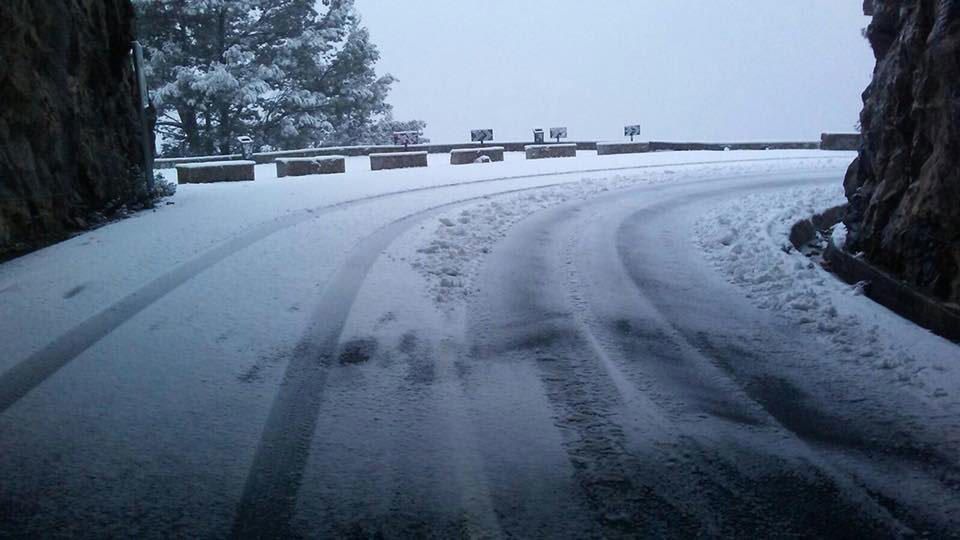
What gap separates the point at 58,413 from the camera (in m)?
5.48

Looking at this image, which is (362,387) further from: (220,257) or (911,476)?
(220,257)

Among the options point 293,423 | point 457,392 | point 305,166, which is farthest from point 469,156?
point 293,423

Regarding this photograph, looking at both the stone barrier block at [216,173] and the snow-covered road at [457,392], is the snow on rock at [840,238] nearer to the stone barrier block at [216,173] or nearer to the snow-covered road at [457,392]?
the snow-covered road at [457,392]

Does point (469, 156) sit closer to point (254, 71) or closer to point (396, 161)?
point (396, 161)

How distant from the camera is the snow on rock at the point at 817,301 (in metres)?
6.68

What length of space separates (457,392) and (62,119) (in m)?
8.85

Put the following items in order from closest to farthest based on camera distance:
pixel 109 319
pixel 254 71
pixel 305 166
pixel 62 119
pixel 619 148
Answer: pixel 109 319, pixel 62 119, pixel 305 166, pixel 619 148, pixel 254 71

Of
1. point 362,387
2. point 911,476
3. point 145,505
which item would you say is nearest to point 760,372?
point 911,476

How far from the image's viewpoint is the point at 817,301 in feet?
28.2

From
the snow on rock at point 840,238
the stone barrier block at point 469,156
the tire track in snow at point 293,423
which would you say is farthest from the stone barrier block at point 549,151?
the tire track in snow at point 293,423

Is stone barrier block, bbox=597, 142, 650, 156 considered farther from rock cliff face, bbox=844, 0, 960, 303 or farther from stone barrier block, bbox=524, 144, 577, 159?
rock cliff face, bbox=844, 0, 960, 303

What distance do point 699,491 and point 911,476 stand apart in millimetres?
1279

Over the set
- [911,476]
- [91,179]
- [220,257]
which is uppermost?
[91,179]

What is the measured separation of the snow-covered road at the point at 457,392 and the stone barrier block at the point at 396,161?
52.5ft
